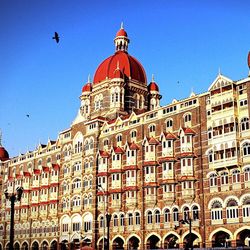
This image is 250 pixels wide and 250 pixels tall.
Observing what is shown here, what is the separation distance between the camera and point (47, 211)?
257 feet

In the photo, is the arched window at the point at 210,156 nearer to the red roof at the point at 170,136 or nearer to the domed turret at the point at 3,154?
the red roof at the point at 170,136

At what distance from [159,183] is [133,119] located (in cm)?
1063

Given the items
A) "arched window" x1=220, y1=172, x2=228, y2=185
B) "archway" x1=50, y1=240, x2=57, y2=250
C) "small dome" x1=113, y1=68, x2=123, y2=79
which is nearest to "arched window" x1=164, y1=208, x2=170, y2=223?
"arched window" x1=220, y1=172, x2=228, y2=185

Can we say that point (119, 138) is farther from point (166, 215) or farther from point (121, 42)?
point (121, 42)

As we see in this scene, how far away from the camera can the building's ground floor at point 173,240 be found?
1941 inches

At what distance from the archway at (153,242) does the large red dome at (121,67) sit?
93.6 ft

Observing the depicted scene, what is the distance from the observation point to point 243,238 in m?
49.6

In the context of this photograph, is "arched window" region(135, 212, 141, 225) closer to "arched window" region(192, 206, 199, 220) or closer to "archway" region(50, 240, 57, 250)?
"arched window" region(192, 206, 199, 220)

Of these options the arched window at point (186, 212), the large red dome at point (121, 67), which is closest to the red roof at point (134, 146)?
the arched window at point (186, 212)

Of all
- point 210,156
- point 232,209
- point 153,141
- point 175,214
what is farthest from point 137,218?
point 232,209

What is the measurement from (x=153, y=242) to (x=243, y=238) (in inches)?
546

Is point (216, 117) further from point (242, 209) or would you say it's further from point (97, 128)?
point (97, 128)

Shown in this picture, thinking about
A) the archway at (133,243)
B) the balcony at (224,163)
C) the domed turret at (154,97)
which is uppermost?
the domed turret at (154,97)

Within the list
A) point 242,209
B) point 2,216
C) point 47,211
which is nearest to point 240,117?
point 242,209
